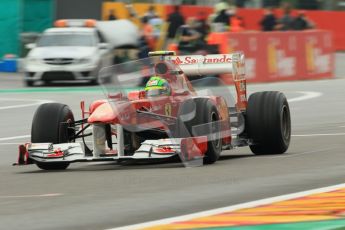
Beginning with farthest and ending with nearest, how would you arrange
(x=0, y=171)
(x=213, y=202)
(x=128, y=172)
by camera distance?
(x=0, y=171) → (x=128, y=172) → (x=213, y=202)

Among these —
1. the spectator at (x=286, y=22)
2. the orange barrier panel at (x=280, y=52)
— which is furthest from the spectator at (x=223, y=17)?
the orange barrier panel at (x=280, y=52)

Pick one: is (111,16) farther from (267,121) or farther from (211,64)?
Answer: (267,121)

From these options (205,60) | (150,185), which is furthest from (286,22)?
(150,185)

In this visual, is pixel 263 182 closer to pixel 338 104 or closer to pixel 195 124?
pixel 195 124

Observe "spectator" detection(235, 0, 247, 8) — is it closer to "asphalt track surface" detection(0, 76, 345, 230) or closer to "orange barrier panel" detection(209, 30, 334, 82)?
"orange barrier panel" detection(209, 30, 334, 82)

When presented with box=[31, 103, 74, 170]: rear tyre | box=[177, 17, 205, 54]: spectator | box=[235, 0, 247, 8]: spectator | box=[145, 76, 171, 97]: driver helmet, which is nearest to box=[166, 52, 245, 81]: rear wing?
box=[145, 76, 171, 97]: driver helmet

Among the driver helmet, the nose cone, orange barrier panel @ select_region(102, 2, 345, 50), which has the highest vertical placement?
the driver helmet

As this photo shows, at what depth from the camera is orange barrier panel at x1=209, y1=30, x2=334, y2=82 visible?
2981 cm

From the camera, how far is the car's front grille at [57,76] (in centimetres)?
3067

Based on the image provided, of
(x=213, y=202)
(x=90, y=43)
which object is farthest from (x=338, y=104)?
(x=213, y=202)

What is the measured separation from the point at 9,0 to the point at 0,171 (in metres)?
23.2

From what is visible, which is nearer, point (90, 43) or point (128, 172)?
point (128, 172)

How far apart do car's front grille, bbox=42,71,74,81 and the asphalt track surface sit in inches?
501

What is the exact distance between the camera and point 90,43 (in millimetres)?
31688
